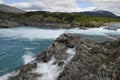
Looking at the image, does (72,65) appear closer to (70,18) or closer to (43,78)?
(43,78)

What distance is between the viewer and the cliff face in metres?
14.7

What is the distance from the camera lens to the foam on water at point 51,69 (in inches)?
752

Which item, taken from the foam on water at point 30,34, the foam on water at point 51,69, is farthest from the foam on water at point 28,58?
the foam on water at point 30,34

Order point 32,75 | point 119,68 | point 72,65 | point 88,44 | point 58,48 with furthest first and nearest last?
1. point 58,48
2. point 88,44
3. point 32,75
4. point 72,65
5. point 119,68

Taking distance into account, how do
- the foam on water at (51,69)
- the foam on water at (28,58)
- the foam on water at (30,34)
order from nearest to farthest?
the foam on water at (51,69) < the foam on water at (28,58) < the foam on water at (30,34)

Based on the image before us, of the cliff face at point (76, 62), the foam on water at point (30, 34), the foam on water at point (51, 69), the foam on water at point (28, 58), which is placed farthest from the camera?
the foam on water at point (30, 34)

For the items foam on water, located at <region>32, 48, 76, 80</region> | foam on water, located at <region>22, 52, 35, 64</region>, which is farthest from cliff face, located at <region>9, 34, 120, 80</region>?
foam on water, located at <region>22, 52, 35, 64</region>

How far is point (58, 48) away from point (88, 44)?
286cm

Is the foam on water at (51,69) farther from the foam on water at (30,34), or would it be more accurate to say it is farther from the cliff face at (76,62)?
the foam on water at (30,34)

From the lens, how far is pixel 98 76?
14.5m

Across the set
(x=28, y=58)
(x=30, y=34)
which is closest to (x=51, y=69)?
(x=28, y=58)

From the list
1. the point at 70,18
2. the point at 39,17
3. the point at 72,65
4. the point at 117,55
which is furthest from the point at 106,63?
the point at 39,17

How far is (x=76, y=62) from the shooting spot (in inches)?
718

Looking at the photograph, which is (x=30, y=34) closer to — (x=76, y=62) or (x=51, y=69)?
(x=51, y=69)
